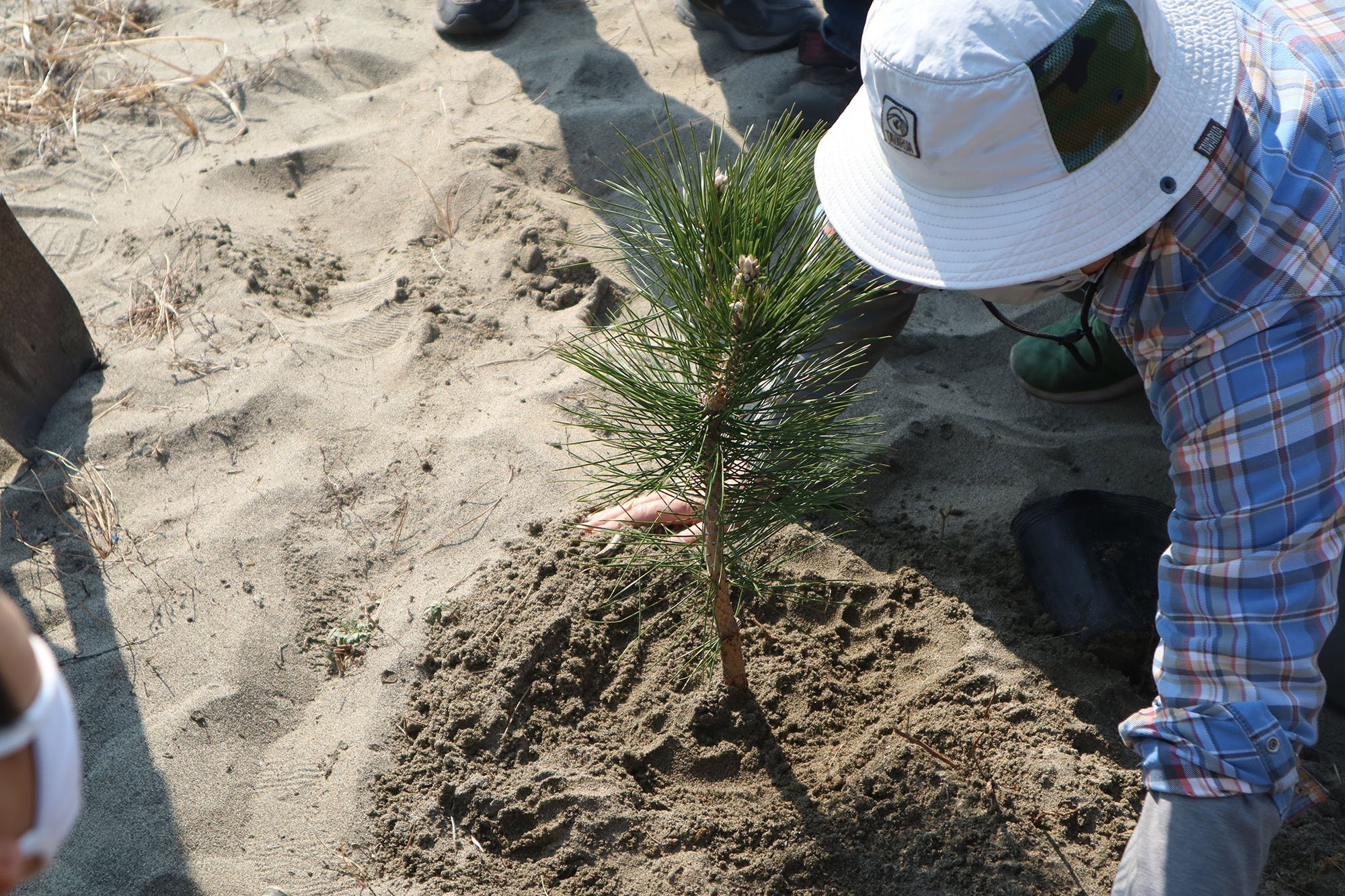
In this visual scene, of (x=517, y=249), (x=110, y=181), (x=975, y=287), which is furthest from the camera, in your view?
(x=110, y=181)

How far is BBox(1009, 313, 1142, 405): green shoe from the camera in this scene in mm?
2199

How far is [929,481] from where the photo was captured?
81.6 inches

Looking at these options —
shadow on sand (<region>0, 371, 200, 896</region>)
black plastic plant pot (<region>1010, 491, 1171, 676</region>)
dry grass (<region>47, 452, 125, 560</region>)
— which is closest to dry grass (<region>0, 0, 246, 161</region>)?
shadow on sand (<region>0, 371, 200, 896</region>)

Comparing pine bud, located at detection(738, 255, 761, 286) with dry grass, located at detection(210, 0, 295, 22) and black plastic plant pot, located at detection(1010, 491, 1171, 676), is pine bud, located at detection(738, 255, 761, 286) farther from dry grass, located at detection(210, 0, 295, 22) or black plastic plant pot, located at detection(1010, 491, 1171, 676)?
dry grass, located at detection(210, 0, 295, 22)

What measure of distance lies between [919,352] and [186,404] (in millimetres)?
1831

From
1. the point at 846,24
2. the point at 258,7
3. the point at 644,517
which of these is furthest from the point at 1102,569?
the point at 258,7

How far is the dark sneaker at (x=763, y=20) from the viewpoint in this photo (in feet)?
10.8

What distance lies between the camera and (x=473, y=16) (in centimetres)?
333

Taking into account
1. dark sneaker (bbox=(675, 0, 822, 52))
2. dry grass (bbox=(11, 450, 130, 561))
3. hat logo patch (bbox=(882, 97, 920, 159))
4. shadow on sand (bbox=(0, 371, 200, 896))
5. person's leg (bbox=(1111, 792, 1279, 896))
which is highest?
hat logo patch (bbox=(882, 97, 920, 159))

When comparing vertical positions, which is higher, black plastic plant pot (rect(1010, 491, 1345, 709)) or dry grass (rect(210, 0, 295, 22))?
dry grass (rect(210, 0, 295, 22))

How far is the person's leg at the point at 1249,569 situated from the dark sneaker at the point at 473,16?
9.30 ft

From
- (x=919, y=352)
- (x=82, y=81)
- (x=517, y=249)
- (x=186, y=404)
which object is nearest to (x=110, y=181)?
(x=82, y=81)

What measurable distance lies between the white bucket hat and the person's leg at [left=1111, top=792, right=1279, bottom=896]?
2.33 feet

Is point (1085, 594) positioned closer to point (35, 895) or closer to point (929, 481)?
point (929, 481)
